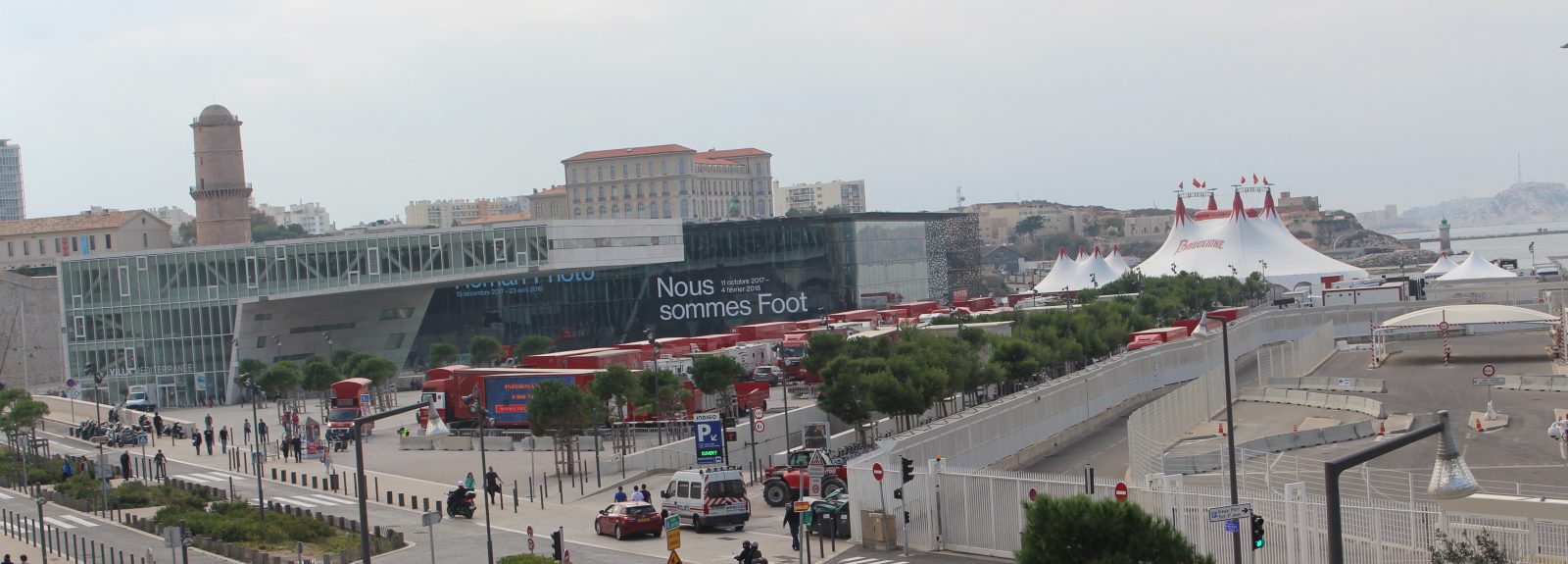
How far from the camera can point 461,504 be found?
111 feet

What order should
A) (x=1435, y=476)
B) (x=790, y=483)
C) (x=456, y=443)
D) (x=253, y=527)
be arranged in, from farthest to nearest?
(x=456, y=443) → (x=790, y=483) → (x=253, y=527) → (x=1435, y=476)

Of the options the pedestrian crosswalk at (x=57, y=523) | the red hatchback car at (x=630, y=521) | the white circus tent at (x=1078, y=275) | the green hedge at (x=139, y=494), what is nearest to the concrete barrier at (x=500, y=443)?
the green hedge at (x=139, y=494)

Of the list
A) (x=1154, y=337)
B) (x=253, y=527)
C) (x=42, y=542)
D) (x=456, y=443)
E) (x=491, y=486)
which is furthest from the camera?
(x=1154, y=337)

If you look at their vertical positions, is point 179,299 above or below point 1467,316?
above

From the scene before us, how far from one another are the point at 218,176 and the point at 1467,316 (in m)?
80.7

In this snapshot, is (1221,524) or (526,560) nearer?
(1221,524)

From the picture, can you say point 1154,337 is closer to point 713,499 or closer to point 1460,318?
point 1460,318

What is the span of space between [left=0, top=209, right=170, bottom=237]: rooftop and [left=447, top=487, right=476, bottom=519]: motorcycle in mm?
88195

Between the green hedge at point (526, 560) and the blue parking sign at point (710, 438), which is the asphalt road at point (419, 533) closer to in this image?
the green hedge at point (526, 560)

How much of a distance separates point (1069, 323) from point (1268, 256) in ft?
166

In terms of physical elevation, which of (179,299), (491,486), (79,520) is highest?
(179,299)

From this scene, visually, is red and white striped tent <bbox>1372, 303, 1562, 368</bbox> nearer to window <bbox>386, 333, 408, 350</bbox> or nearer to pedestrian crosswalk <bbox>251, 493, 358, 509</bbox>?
pedestrian crosswalk <bbox>251, 493, 358, 509</bbox>

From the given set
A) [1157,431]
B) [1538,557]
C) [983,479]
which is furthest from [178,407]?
[1538,557]

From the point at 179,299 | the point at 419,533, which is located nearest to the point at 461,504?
the point at 419,533
